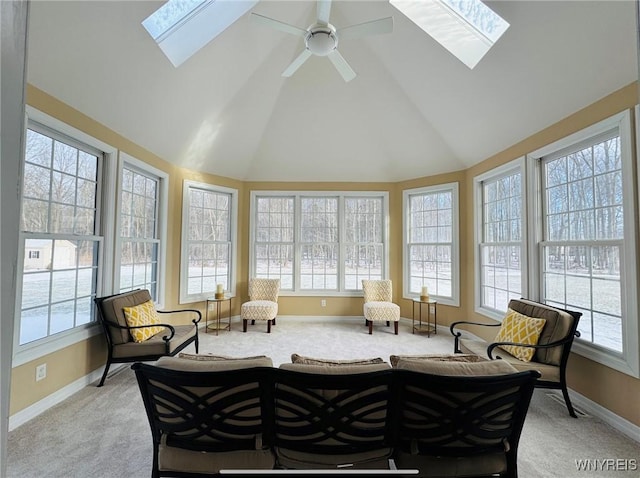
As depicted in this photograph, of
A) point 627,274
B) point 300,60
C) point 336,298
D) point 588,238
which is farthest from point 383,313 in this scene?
point 300,60

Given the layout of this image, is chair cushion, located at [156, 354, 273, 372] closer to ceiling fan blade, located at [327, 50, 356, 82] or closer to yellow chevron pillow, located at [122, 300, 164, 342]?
yellow chevron pillow, located at [122, 300, 164, 342]

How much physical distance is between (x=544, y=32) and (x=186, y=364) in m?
3.75

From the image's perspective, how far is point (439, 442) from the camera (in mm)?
1410

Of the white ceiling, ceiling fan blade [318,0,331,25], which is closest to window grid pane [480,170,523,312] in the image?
the white ceiling

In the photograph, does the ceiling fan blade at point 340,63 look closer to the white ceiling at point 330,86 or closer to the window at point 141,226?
the white ceiling at point 330,86

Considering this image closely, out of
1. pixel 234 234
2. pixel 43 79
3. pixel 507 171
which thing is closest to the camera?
pixel 43 79

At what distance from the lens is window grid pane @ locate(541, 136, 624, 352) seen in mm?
2451

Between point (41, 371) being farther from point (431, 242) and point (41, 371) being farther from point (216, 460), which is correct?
point (431, 242)

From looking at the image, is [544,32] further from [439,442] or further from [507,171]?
[439,442]

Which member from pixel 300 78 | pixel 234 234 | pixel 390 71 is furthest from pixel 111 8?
pixel 234 234

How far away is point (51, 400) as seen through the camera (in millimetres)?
2469

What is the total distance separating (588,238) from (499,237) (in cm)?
126

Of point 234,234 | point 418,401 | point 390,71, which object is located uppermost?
point 390,71

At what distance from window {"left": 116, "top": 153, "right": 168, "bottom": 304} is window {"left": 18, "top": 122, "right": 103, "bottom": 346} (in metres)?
0.33
